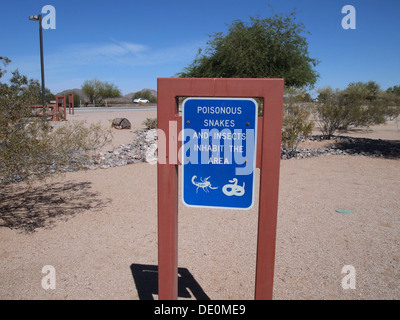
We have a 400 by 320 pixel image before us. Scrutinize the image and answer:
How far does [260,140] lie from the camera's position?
2.50 m

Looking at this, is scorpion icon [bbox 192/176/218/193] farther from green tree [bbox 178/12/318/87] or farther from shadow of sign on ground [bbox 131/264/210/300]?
green tree [bbox 178/12/318/87]

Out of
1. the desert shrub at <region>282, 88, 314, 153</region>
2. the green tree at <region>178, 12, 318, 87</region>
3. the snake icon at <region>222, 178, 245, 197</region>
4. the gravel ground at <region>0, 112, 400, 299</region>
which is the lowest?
the gravel ground at <region>0, 112, 400, 299</region>

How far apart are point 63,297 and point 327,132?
15.1 meters

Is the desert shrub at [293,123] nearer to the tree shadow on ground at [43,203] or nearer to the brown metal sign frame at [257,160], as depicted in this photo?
the tree shadow on ground at [43,203]

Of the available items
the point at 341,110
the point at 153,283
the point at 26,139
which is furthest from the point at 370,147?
the point at 26,139

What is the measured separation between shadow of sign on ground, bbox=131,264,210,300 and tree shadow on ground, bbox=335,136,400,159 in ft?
33.1

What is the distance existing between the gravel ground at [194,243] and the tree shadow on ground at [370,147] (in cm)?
465

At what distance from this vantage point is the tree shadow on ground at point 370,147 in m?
12.2

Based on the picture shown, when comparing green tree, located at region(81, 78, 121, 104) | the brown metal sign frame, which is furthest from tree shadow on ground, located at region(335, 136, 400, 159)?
green tree, located at region(81, 78, 121, 104)

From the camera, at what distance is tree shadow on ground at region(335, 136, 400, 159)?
40.0 ft

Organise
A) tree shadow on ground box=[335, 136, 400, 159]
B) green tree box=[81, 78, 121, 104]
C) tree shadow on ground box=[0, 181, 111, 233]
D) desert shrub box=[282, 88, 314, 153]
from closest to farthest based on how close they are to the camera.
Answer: tree shadow on ground box=[0, 181, 111, 233] < desert shrub box=[282, 88, 314, 153] < tree shadow on ground box=[335, 136, 400, 159] < green tree box=[81, 78, 121, 104]

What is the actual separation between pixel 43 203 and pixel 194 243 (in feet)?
10.5

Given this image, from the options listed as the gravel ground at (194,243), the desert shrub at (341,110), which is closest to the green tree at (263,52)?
the desert shrub at (341,110)
